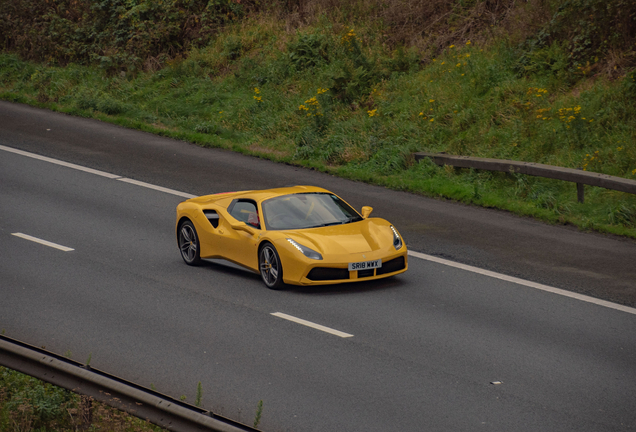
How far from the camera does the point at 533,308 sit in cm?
1040

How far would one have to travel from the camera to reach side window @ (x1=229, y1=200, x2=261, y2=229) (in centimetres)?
1158

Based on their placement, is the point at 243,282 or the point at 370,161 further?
the point at 370,161

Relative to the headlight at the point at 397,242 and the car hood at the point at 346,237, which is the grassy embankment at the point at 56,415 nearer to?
the car hood at the point at 346,237

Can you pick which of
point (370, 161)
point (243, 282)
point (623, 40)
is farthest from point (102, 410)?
point (623, 40)

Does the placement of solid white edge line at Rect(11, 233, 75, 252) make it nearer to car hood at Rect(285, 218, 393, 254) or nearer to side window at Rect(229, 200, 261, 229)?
side window at Rect(229, 200, 261, 229)

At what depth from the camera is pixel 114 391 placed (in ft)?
19.3

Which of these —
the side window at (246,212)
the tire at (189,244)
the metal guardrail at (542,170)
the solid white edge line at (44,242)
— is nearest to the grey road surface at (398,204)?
the metal guardrail at (542,170)

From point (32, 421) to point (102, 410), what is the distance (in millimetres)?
719

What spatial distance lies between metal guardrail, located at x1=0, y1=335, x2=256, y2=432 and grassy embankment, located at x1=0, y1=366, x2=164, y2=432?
250 millimetres

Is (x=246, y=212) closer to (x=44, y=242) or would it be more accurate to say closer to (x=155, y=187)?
(x=44, y=242)

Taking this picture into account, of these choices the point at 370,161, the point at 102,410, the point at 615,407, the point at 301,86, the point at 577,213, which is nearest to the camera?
the point at 102,410

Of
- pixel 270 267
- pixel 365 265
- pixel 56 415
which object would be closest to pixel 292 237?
pixel 270 267

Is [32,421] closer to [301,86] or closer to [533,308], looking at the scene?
[533,308]

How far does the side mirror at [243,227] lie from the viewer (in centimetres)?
1128
